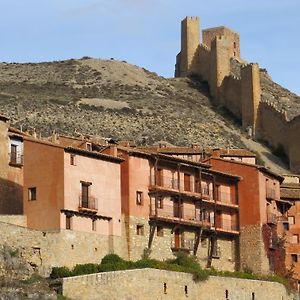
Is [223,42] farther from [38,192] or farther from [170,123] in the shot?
[38,192]

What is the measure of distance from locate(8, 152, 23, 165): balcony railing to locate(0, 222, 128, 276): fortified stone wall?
7.39 metres

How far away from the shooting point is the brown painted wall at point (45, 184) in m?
54.9

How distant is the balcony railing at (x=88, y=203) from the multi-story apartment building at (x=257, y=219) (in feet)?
40.9

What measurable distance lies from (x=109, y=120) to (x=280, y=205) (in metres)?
30.3

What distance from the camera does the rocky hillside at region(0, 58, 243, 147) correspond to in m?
95.6

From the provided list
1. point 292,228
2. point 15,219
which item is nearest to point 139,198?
point 15,219

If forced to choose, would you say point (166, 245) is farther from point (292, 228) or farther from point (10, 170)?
point (292, 228)

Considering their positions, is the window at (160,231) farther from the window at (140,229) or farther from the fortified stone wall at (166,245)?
the window at (140,229)

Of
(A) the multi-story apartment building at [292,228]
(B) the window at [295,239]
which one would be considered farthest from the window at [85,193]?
(B) the window at [295,239]

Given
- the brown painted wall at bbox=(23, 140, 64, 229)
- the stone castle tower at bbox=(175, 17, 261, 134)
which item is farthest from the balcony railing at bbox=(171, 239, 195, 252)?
the stone castle tower at bbox=(175, 17, 261, 134)

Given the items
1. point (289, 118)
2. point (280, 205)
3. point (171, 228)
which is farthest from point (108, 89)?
point (171, 228)

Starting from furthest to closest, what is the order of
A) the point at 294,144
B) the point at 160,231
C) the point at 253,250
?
1. the point at 294,144
2. the point at 253,250
3. the point at 160,231

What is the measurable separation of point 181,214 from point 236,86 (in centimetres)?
5065

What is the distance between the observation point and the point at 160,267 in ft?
179
